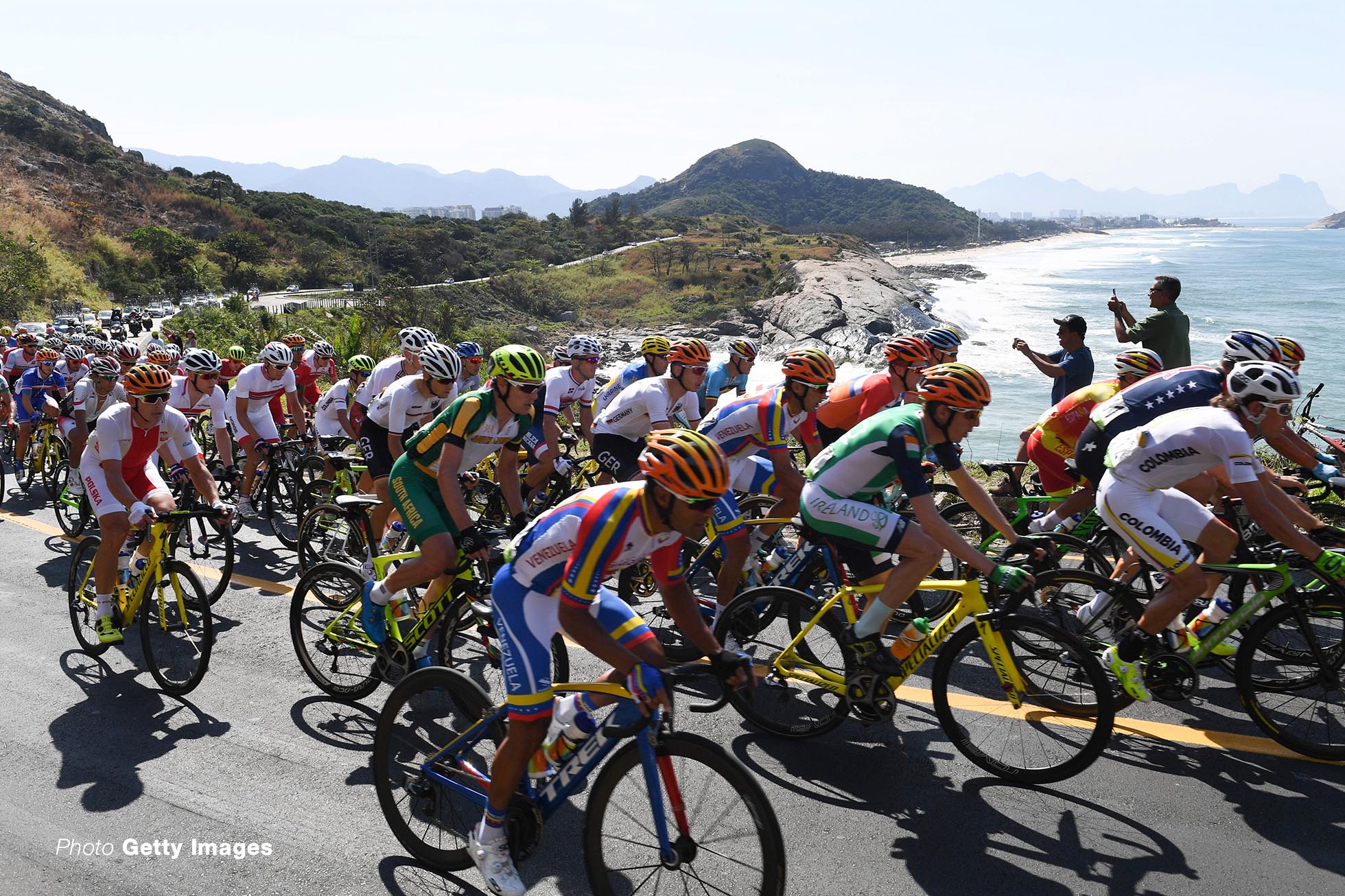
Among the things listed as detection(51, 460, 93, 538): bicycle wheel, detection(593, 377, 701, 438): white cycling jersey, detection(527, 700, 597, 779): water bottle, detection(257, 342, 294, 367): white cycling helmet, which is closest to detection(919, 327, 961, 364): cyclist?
detection(593, 377, 701, 438): white cycling jersey

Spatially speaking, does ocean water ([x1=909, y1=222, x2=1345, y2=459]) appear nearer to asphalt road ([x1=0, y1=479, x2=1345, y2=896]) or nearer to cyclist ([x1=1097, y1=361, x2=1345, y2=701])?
cyclist ([x1=1097, y1=361, x2=1345, y2=701])

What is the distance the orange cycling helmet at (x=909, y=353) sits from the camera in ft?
23.7

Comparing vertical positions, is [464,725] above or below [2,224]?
below

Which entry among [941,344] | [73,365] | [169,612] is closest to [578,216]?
[73,365]

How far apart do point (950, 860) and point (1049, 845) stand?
51 cm

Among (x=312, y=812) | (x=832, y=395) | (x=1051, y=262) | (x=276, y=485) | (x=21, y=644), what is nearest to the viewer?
(x=312, y=812)

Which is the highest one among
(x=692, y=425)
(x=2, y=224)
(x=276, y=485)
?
(x=2, y=224)

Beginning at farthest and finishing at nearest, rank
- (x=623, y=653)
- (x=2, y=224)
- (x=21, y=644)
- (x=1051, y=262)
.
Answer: (x=1051, y=262) < (x=2, y=224) < (x=21, y=644) < (x=623, y=653)

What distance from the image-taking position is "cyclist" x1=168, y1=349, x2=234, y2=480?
9.33 metres

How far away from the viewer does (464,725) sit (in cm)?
401

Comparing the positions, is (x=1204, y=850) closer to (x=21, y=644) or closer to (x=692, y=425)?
(x=692, y=425)

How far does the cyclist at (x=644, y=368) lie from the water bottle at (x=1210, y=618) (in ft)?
16.6

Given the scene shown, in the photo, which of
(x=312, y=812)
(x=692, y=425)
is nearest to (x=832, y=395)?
(x=692, y=425)

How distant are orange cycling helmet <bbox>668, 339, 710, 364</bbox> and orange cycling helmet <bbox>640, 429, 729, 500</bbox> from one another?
4021 millimetres
